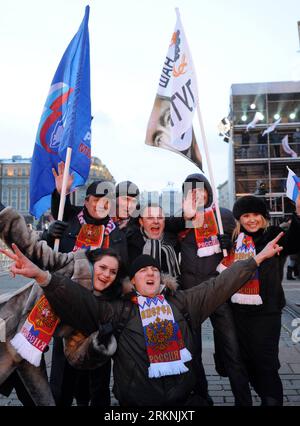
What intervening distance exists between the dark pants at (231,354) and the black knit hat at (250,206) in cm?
85

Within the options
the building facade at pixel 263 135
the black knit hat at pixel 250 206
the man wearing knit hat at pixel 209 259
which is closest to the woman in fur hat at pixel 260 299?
the black knit hat at pixel 250 206

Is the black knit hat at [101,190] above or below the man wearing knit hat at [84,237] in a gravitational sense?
above

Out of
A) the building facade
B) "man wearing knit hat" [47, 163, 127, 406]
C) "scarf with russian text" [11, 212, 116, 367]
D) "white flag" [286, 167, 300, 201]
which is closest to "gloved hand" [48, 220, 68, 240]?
"man wearing knit hat" [47, 163, 127, 406]

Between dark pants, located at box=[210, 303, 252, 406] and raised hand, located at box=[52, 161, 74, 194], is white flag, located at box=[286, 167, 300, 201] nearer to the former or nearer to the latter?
dark pants, located at box=[210, 303, 252, 406]

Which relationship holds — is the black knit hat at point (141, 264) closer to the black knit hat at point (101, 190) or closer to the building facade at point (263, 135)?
the black knit hat at point (101, 190)

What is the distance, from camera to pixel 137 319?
106 inches

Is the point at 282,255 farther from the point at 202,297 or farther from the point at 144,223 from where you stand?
the point at 144,223

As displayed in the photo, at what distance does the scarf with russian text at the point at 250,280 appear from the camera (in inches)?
122

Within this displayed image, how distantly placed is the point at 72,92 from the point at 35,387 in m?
2.72

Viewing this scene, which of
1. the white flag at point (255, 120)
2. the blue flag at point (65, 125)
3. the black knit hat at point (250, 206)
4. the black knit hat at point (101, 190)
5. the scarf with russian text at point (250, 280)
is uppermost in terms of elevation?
the white flag at point (255, 120)

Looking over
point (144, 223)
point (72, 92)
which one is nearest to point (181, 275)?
point (144, 223)

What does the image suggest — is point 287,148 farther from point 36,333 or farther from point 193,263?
point 36,333

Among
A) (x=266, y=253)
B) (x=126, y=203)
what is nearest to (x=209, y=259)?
(x=266, y=253)

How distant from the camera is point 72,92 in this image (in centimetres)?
376
